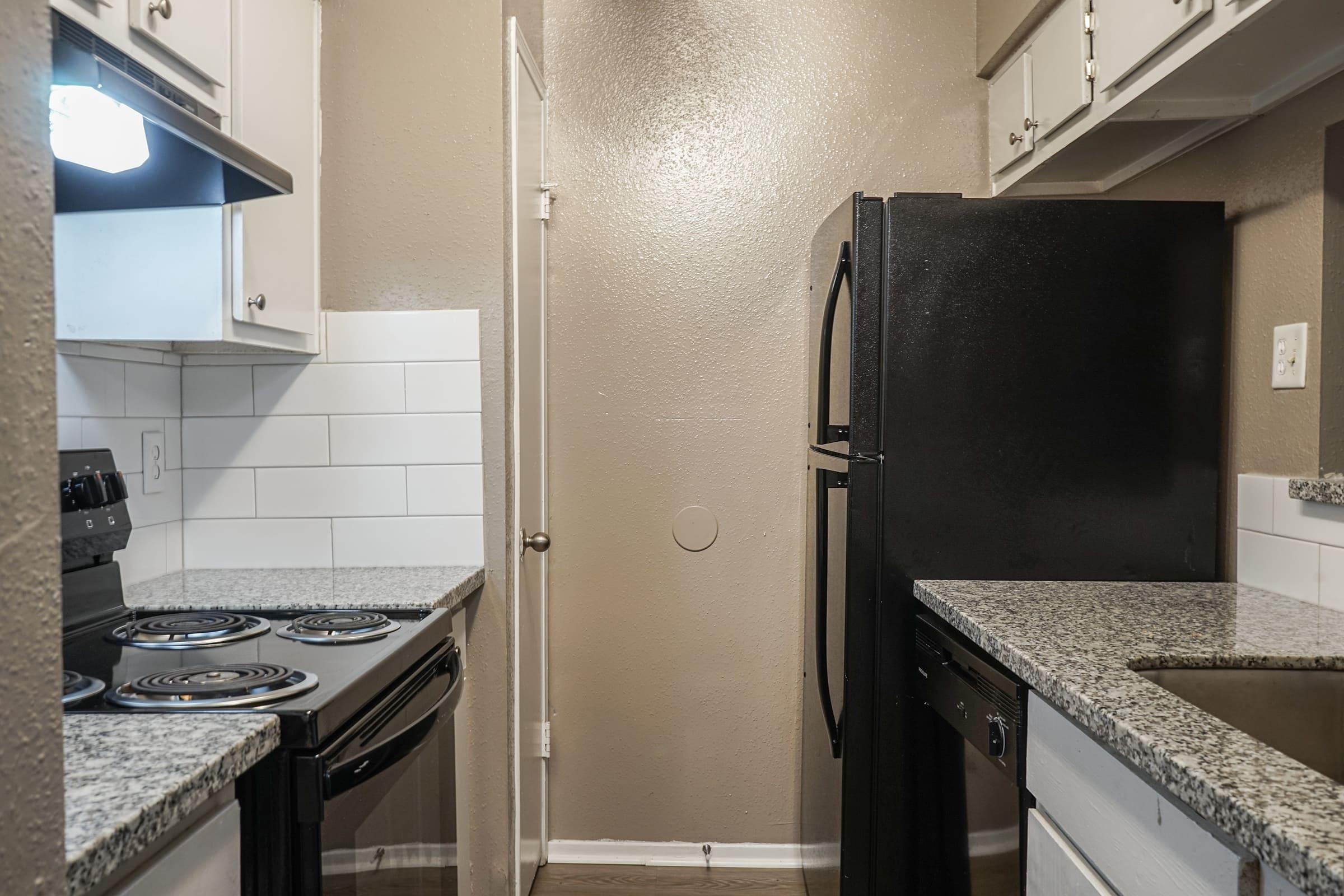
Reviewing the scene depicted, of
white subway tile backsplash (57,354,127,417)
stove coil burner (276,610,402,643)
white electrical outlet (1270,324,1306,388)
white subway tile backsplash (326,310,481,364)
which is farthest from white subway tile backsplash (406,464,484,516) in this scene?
white electrical outlet (1270,324,1306,388)

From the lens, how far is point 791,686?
253cm

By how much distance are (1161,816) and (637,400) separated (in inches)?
Result: 70.5

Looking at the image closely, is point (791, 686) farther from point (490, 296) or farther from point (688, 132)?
point (688, 132)

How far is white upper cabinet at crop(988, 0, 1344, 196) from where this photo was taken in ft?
4.33

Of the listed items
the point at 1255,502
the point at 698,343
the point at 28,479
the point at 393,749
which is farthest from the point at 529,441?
the point at 28,479

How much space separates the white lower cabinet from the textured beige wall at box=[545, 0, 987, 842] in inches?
62.7

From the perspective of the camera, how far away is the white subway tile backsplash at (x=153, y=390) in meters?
1.84

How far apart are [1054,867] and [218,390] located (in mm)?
1873

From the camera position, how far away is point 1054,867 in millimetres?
1158

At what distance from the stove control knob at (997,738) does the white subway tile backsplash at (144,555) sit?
1.62m

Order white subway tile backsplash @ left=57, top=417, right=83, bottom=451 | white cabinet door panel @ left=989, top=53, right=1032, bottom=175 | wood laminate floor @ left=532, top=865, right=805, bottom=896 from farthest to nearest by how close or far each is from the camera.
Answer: wood laminate floor @ left=532, top=865, right=805, bottom=896 < white cabinet door panel @ left=989, top=53, right=1032, bottom=175 < white subway tile backsplash @ left=57, top=417, right=83, bottom=451

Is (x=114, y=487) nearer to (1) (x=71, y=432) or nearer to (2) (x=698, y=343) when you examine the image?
(1) (x=71, y=432)

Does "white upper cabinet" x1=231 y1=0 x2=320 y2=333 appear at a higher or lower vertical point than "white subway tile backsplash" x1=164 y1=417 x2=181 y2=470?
higher

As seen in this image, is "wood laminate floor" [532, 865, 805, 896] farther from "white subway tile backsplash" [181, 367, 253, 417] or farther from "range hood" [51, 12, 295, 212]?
"range hood" [51, 12, 295, 212]
